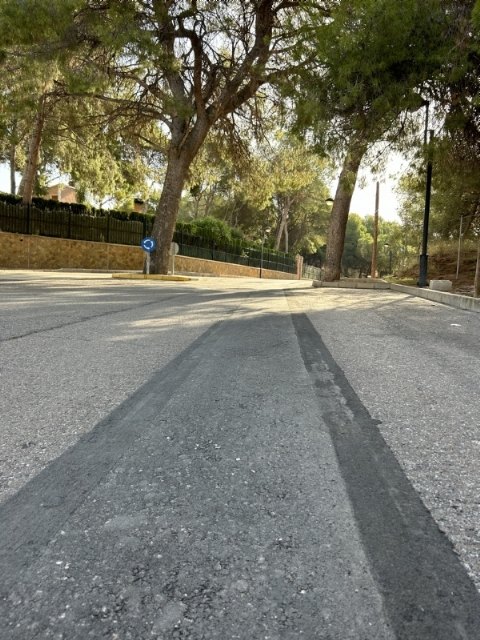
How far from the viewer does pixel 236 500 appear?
5.78 feet

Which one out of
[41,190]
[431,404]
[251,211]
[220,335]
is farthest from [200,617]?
[251,211]

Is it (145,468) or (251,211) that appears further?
(251,211)

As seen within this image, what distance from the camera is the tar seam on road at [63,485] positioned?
146 cm

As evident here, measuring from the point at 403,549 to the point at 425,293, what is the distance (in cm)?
1346

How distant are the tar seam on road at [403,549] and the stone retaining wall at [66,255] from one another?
2100cm

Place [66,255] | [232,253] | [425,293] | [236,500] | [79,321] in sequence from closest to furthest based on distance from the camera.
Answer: [236,500]
[79,321]
[425,293]
[66,255]
[232,253]

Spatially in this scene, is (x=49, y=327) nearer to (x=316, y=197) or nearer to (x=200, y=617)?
(x=200, y=617)

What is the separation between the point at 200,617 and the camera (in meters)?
1.20

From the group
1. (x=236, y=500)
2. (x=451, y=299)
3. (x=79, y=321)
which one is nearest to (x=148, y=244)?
(x=451, y=299)

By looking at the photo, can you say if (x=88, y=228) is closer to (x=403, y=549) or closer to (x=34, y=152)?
(x=34, y=152)

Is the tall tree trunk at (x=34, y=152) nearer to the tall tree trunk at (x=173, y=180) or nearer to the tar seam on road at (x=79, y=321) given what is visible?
the tall tree trunk at (x=173, y=180)

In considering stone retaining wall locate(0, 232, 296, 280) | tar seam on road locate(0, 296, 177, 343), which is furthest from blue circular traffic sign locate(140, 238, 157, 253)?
tar seam on road locate(0, 296, 177, 343)

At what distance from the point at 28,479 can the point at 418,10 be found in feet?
33.2

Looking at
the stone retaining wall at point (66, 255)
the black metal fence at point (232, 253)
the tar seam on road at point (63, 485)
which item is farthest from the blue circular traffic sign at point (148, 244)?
the tar seam on road at point (63, 485)
